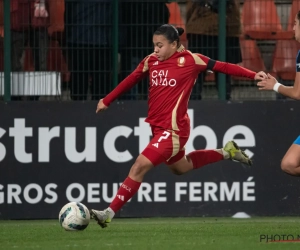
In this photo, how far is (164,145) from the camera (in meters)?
→ 9.97

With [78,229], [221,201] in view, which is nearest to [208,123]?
[221,201]

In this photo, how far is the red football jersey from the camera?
Answer: 10.1m

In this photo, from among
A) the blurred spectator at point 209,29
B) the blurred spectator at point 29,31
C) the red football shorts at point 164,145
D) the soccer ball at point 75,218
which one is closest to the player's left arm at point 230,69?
the red football shorts at point 164,145

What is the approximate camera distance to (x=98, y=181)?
12.7 m

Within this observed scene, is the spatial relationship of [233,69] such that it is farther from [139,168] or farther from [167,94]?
[139,168]

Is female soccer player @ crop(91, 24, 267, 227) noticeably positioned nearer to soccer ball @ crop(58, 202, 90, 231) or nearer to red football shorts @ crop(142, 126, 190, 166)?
red football shorts @ crop(142, 126, 190, 166)

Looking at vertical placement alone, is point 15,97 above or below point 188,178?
above

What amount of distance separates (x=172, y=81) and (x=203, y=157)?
1182 mm

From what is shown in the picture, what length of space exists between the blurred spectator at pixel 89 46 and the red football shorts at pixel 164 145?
273 centimetres

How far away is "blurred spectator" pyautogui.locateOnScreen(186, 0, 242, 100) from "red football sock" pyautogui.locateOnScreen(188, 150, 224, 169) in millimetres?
1937

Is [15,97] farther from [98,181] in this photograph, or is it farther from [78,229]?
[78,229]

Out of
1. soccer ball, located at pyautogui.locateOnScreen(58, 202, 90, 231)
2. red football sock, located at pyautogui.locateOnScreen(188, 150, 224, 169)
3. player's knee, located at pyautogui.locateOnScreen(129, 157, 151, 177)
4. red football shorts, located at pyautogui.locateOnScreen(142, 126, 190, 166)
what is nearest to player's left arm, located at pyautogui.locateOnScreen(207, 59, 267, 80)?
red football shorts, located at pyautogui.locateOnScreen(142, 126, 190, 166)

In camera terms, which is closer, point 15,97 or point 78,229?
point 78,229

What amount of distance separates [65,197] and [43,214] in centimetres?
38
